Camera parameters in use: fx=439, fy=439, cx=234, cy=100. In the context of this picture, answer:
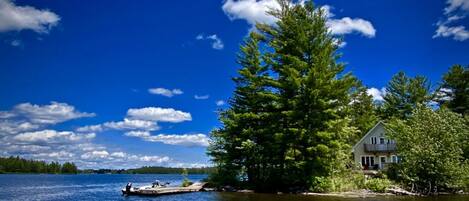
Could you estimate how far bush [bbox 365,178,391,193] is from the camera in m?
35.5

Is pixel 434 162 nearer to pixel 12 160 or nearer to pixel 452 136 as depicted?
pixel 452 136

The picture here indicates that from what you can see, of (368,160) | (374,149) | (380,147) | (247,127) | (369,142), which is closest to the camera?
(247,127)

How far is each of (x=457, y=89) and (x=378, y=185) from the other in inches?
1274

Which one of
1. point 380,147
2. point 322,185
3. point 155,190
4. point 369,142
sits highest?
point 369,142

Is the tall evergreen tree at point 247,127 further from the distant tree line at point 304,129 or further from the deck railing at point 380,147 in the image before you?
the deck railing at point 380,147

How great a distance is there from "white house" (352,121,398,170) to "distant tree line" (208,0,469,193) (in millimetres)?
11689

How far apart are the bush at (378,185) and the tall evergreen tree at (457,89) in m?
28.6

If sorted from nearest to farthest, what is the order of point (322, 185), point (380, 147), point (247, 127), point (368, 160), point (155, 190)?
1. point (322, 185)
2. point (155, 190)
3. point (247, 127)
4. point (380, 147)
5. point (368, 160)

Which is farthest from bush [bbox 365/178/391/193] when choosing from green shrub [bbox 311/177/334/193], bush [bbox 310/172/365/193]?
green shrub [bbox 311/177/334/193]

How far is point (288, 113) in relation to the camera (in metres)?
38.1

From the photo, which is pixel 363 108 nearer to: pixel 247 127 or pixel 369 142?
pixel 369 142

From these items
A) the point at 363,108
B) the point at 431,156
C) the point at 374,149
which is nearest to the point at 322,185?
the point at 431,156

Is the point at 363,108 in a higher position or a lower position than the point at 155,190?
higher

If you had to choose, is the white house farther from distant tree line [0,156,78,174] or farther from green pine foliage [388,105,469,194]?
distant tree line [0,156,78,174]
